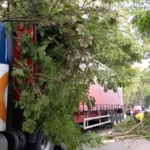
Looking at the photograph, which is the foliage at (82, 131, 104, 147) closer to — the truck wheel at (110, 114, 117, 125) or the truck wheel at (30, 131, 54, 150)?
the truck wheel at (30, 131, 54, 150)

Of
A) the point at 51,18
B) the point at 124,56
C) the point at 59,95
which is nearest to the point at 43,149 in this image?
the point at 59,95

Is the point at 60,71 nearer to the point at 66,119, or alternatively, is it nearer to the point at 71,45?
the point at 71,45

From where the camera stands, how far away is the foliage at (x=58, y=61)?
4.81 metres

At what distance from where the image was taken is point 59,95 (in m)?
4.79

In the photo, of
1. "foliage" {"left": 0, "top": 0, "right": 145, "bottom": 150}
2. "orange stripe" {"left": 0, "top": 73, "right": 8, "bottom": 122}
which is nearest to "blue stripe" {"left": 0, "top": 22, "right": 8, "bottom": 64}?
"foliage" {"left": 0, "top": 0, "right": 145, "bottom": 150}

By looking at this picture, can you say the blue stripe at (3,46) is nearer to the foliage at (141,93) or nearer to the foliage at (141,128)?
the foliage at (141,128)

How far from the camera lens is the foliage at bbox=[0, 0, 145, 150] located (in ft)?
15.8

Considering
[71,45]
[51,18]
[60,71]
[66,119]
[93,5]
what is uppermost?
[93,5]

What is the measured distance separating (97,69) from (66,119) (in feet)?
4.43

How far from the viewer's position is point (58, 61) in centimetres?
537

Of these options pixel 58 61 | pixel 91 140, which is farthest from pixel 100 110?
pixel 58 61

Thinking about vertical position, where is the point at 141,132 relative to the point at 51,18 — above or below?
below

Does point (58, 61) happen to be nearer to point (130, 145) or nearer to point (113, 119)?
point (130, 145)

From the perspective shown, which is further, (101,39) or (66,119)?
(101,39)
